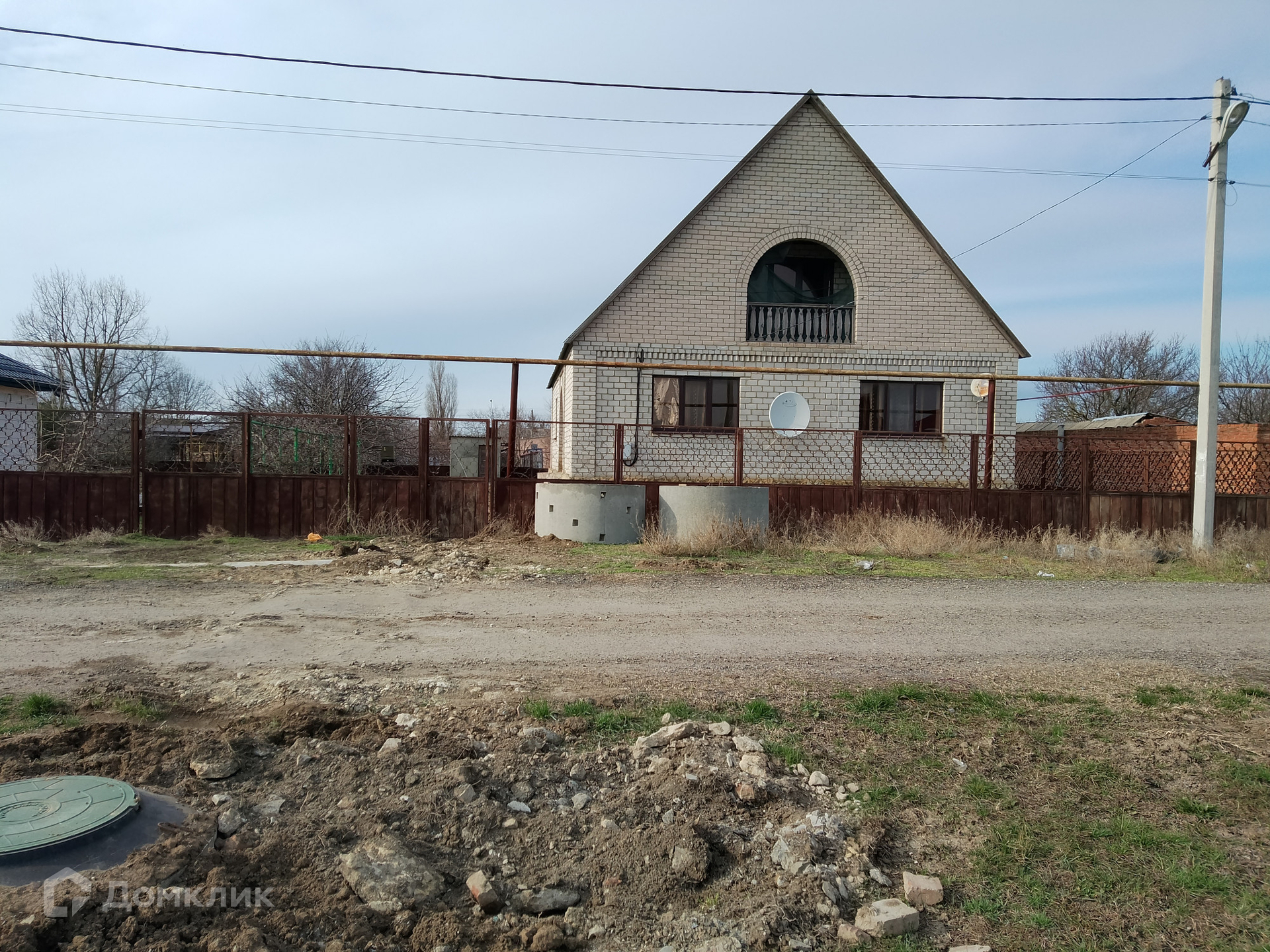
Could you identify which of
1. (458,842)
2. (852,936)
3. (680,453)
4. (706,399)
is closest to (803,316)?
(706,399)

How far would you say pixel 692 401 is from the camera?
1884 centimetres

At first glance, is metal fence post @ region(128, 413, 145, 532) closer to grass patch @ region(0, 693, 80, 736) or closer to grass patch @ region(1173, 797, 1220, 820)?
grass patch @ region(0, 693, 80, 736)

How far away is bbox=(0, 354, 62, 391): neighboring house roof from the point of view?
938 inches

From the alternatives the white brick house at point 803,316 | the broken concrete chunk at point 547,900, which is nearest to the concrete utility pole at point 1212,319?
the white brick house at point 803,316

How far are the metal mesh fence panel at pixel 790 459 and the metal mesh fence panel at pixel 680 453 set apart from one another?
77cm

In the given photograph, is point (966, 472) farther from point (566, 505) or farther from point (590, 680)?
point (590, 680)

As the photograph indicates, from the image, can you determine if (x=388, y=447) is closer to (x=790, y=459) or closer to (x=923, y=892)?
(x=790, y=459)

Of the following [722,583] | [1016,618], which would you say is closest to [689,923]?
[1016,618]

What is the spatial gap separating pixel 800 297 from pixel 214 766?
18557 millimetres

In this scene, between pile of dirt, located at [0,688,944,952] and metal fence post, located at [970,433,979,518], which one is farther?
metal fence post, located at [970,433,979,518]

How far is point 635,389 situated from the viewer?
61.1 feet

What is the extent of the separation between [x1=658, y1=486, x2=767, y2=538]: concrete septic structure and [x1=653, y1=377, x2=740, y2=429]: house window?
6.54 metres

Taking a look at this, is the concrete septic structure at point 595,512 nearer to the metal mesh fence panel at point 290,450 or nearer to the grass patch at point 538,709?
the metal mesh fence panel at point 290,450

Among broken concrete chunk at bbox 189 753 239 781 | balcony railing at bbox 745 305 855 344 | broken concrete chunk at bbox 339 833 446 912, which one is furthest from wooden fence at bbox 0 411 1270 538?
broken concrete chunk at bbox 339 833 446 912
